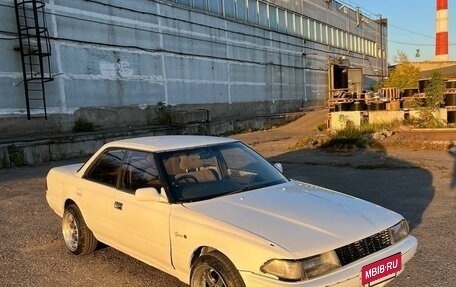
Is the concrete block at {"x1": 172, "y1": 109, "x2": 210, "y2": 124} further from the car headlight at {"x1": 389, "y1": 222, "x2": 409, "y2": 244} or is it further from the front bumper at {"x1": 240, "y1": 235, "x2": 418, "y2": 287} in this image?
the front bumper at {"x1": 240, "y1": 235, "x2": 418, "y2": 287}

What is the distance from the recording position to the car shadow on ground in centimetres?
752

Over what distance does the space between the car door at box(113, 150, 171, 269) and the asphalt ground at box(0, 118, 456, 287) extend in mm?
390

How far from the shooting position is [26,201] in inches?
344

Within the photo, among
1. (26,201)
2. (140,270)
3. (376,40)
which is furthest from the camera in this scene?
(376,40)

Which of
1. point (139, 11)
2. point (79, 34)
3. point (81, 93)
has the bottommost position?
point (81, 93)

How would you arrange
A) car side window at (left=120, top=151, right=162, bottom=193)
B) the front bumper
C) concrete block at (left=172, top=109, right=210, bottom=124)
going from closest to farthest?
the front bumper < car side window at (left=120, top=151, right=162, bottom=193) < concrete block at (left=172, top=109, right=210, bottom=124)

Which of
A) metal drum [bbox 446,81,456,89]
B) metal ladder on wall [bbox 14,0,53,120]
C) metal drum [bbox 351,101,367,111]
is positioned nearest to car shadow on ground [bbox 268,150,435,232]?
metal drum [bbox 446,81,456,89]

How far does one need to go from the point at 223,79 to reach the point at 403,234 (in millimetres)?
26808

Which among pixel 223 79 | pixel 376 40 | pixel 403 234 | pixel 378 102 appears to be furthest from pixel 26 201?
pixel 376 40

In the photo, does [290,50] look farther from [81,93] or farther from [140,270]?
[140,270]

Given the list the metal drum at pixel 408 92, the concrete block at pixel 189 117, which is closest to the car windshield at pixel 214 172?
the concrete block at pixel 189 117

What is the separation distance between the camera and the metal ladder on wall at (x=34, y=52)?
56.7 ft

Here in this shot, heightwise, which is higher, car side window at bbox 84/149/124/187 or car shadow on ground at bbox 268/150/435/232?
car side window at bbox 84/149/124/187

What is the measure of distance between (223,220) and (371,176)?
728cm
